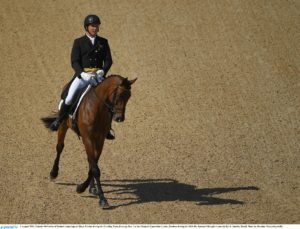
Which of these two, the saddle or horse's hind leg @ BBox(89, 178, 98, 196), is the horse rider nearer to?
the saddle

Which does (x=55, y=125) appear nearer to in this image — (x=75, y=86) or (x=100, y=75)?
(x=75, y=86)

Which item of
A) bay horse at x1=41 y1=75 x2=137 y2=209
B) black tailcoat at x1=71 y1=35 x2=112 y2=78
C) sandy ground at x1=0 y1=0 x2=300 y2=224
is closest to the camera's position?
bay horse at x1=41 y1=75 x2=137 y2=209

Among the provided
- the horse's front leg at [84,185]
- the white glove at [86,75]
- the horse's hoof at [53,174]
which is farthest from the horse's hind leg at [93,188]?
the white glove at [86,75]

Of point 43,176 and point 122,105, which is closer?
point 122,105

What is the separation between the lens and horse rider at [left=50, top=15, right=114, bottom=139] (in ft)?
52.2

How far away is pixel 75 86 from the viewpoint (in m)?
16.1

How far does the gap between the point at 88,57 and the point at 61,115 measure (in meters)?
1.63

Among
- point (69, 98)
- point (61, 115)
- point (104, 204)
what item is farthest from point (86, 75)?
point (104, 204)

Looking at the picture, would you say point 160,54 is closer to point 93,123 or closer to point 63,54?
point 63,54

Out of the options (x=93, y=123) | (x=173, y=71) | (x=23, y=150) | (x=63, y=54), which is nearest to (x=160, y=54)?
(x=173, y=71)

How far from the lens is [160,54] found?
83.1 feet

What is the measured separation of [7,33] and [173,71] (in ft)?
22.1

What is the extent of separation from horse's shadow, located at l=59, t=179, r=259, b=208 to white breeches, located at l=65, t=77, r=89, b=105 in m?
2.41

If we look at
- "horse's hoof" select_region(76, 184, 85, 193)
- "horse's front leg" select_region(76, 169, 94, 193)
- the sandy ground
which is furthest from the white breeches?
the sandy ground
